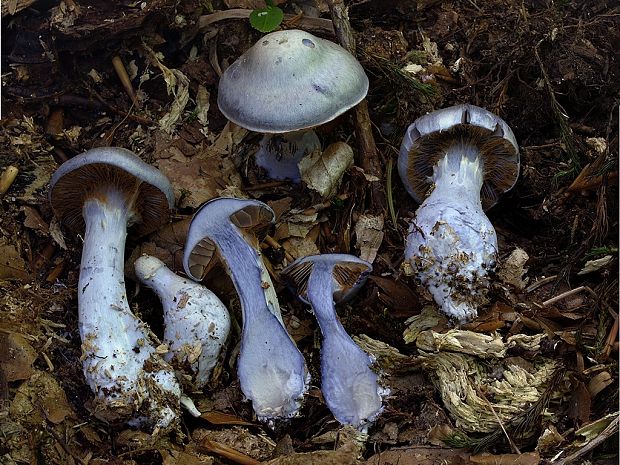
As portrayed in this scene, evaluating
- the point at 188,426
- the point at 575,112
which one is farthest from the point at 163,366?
the point at 575,112

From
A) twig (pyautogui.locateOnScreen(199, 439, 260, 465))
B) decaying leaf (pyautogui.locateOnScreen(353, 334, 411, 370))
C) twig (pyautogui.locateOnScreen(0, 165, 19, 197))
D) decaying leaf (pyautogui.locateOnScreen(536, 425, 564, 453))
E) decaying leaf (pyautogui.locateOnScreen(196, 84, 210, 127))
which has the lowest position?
twig (pyautogui.locateOnScreen(199, 439, 260, 465))

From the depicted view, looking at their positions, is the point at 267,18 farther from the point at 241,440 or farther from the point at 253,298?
the point at 241,440

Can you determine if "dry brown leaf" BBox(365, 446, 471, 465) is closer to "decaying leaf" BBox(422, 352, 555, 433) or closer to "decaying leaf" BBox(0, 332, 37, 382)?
"decaying leaf" BBox(422, 352, 555, 433)

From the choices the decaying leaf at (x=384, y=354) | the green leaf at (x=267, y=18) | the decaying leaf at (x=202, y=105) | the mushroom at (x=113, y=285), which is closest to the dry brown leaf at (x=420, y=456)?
the decaying leaf at (x=384, y=354)

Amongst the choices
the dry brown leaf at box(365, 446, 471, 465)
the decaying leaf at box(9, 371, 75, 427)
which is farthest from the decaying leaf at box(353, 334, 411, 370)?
the decaying leaf at box(9, 371, 75, 427)

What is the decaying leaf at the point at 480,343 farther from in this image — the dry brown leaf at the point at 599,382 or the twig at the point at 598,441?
the twig at the point at 598,441

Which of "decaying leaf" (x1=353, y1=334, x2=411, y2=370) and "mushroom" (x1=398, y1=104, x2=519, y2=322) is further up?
"mushroom" (x1=398, y1=104, x2=519, y2=322)
